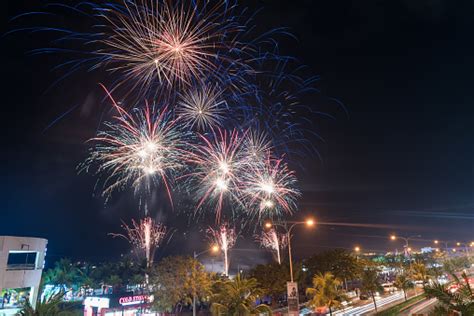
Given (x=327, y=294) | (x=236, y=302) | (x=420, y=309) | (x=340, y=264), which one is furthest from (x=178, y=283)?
(x=420, y=309)

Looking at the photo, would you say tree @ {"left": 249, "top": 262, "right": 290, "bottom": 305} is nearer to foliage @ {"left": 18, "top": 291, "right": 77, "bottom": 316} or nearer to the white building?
the white building

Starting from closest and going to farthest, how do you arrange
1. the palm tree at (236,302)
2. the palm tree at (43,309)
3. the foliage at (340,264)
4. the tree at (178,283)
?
the palm tree at (43,309) → the palm tree at (236,302) → the tree at (178,283) → the foliage at (340,264)

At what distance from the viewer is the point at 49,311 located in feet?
34.7

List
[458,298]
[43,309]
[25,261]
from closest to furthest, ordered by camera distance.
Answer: [43,309] < [458,298] < [25,261]

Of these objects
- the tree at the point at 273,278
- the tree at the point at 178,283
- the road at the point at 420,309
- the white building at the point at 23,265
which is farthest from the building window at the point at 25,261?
the road at the point at 420,309

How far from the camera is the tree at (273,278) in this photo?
45022 mm

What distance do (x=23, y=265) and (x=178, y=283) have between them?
15296 mm

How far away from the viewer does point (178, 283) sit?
35.4m

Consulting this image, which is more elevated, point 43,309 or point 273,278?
point 43,309

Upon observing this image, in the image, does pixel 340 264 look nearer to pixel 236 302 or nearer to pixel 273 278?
pixel 273 278

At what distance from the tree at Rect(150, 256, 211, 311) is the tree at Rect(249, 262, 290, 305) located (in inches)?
463

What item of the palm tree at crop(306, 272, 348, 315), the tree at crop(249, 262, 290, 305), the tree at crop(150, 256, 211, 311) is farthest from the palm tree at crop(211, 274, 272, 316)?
the tree at crop(249, 262, 290, 305)

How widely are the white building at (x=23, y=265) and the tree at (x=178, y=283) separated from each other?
11.8m

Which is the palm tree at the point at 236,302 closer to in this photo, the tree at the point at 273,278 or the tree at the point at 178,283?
the tree at the point at 178,283
